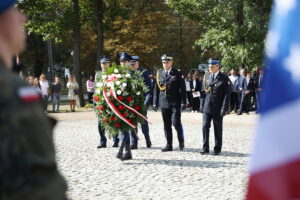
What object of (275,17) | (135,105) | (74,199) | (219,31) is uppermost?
(219,31)

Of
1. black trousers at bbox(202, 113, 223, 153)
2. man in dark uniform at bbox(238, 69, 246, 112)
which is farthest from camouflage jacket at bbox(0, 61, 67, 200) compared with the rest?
man in dark uniform at bbox(238, 69, 246, 112)

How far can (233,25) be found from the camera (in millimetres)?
22953

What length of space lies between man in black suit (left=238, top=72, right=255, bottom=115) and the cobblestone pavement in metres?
7.33

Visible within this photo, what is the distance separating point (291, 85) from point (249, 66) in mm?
21452

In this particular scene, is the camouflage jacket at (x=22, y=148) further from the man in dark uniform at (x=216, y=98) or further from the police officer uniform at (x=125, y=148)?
the man in dark uniform at (x=216, y=98)

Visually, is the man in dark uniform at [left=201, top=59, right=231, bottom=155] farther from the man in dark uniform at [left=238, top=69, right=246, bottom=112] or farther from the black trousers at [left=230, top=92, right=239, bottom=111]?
the black trousers at [left=230, top=92, right=239, bottom=111]

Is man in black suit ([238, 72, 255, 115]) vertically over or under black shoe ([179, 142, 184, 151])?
over

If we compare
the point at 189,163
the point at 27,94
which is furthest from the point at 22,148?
the point at 189,163

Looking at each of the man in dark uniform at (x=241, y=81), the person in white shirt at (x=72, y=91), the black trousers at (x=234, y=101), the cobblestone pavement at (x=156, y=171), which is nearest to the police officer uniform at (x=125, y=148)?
the cobblestone pavement at (x=156, y=171)

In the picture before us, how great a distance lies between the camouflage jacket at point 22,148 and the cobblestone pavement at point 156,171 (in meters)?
5.41

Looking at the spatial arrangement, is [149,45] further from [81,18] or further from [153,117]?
[153,117]

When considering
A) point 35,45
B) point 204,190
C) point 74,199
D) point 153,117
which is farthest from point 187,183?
point 35,45

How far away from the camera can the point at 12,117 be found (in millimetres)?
1259

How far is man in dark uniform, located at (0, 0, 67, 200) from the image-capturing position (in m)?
1.26
